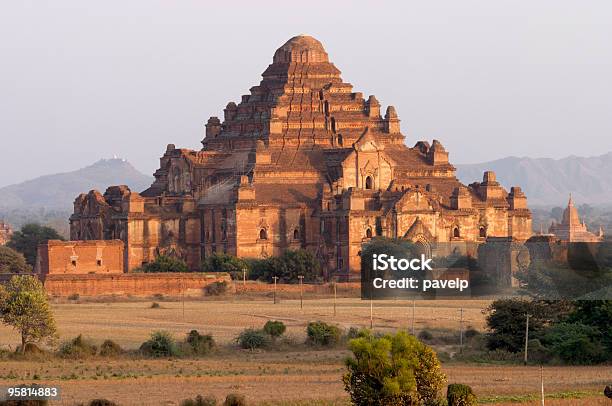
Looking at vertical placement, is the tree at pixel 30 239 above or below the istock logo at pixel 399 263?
above

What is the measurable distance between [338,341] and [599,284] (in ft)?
32.5

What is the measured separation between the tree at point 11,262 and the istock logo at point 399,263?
957 inches

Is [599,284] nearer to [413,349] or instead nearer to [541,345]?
[541,345]

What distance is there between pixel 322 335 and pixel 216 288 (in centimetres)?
2659

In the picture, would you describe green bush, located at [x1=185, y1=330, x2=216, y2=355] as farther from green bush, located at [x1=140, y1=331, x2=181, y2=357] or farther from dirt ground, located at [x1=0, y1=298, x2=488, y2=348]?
dirt ground, located at [x1=0, y1=298, x2=488, y2=348]

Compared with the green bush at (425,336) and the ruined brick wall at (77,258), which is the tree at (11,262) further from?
the green bush at (425,336)

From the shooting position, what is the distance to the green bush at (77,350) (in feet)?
222

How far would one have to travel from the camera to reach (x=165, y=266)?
346 ft

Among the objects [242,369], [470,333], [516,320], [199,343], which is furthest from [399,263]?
[242,369]

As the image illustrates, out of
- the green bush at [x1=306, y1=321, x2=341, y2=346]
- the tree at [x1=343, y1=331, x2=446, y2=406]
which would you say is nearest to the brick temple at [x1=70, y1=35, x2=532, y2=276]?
the green bush at [x1=306, y1=321, x2=341, y2=346]

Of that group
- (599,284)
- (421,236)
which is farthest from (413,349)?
(421,236)

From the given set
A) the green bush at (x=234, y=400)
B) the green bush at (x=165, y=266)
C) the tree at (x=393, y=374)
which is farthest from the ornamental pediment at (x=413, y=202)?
the tree at (x=393, y=374)

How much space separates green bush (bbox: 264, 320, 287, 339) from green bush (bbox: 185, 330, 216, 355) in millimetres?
2792

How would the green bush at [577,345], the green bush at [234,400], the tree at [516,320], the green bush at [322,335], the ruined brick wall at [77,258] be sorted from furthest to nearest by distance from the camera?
the ruined brick wall at [77,258], the green bush at [322,335], the tree at [516,320], the green bush at [577,345], the green bush at [234,400]
